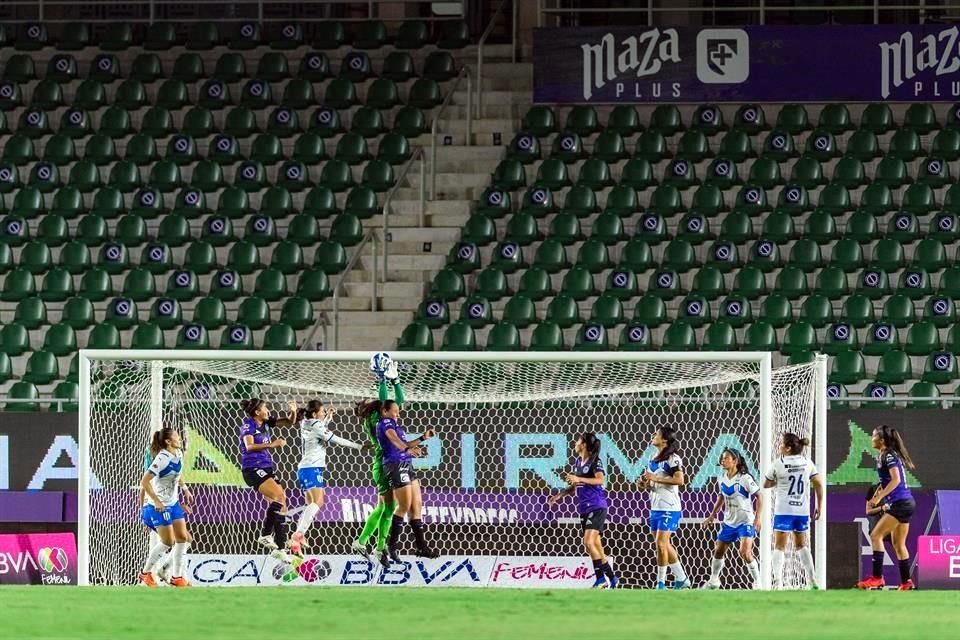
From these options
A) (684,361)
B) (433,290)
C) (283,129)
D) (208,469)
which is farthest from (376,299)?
(684,361)

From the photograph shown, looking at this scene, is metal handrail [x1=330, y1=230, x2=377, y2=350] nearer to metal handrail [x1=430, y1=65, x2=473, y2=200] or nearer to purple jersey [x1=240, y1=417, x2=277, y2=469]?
metal handrail [x1=430, y1=65, x2=473, y2=200]

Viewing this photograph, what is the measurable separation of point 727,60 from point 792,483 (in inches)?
370

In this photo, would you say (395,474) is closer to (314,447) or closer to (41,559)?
(314,447)

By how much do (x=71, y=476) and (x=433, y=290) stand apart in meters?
5.88

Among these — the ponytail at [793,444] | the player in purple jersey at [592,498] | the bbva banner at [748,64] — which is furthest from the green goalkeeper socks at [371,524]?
the bbva banner at [748,64]

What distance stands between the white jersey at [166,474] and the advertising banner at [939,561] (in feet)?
26.7

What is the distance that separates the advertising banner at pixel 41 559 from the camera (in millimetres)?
20781

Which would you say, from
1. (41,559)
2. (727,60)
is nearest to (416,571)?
(41,559)

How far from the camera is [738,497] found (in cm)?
1917

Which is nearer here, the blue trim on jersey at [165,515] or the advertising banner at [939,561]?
the blue trim on jersey at [165,515]

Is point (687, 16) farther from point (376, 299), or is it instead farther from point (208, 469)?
point (208, 469)

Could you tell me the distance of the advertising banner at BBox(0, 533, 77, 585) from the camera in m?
20.8

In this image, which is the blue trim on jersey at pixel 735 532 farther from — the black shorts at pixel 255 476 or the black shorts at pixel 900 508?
the black shorts at pixel 255 476

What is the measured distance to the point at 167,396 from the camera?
2025 centimetres
